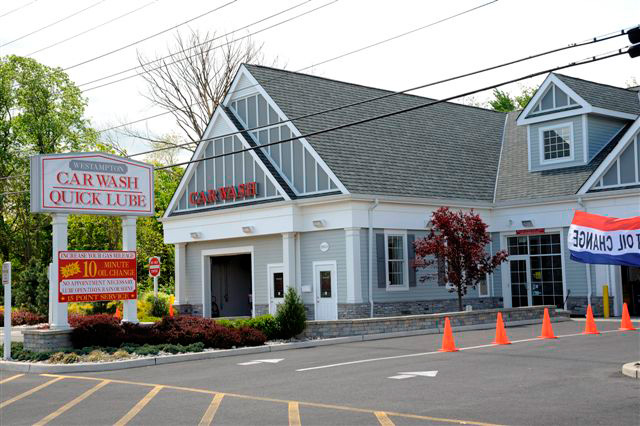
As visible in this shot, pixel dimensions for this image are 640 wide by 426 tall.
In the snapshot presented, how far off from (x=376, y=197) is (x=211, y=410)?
678 inches

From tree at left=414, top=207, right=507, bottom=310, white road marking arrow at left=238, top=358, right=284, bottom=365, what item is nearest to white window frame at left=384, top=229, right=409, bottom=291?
tree at left=414, top=207, right=507, bottom=310

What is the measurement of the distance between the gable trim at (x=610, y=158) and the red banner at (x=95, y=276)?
16.9m

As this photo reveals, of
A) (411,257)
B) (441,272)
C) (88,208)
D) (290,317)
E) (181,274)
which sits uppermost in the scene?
(88,208)

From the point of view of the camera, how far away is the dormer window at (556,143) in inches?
1280

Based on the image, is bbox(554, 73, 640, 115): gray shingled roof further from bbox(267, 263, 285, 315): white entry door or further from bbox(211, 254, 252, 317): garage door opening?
bbox(211, 254, 252, 317): garage door opening

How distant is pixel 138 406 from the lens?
1259 cm

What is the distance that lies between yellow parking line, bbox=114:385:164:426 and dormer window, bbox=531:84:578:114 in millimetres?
22898

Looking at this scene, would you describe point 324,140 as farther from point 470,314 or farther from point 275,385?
point 275,385

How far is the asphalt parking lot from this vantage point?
35.9ft

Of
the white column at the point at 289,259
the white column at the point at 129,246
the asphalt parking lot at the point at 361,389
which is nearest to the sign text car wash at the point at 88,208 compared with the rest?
the white column at the point at 129,246

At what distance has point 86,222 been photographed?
156ft

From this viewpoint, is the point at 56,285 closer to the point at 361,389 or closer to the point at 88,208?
the point at 88,208

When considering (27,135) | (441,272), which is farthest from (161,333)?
(27,135)

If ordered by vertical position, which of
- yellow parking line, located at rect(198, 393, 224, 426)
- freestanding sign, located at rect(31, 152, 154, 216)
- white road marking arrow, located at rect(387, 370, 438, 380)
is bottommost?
yellow parking line, located at rect(198, 393, 224, 426)
